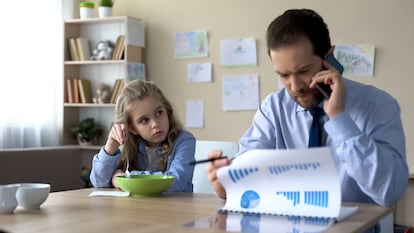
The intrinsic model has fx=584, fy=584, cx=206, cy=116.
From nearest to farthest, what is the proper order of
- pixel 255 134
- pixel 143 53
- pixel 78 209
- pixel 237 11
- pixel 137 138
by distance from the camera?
pixel 78 209 → pixel 255 134 → pixel 137 138 → pixel 237 11 → pixel 143 53

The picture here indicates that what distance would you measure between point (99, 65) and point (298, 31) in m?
3.23

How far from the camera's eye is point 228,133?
13.4 feet

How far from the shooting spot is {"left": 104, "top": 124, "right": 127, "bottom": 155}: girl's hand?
2.03 meters

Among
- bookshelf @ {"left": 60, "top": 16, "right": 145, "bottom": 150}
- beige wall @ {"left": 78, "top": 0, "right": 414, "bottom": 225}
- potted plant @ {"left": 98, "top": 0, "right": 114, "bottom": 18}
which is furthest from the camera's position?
potted plant @ {"left": 98, "top": 0, "right": 114, "bottom": 18}

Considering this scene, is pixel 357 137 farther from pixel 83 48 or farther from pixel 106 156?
pixel 83 48

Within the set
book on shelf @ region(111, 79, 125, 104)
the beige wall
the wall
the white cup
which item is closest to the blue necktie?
the white cup

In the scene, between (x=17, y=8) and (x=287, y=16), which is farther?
(x=17, y=8)

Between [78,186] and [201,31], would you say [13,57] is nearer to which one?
[78,186]

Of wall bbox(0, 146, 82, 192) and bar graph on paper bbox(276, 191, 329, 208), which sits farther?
wall bbox(0, 146, 82, 192)

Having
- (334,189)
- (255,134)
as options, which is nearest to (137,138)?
(255,134)

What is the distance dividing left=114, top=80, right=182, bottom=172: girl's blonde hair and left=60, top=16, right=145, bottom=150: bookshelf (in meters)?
1.93

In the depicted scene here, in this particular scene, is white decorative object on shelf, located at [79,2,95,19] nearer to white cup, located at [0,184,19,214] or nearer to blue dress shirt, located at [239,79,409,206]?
blue dress shirt, located at [239,79,409,206]

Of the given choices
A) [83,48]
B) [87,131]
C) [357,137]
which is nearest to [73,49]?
[83,48]

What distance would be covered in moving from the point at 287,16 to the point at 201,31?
8.58 ft
